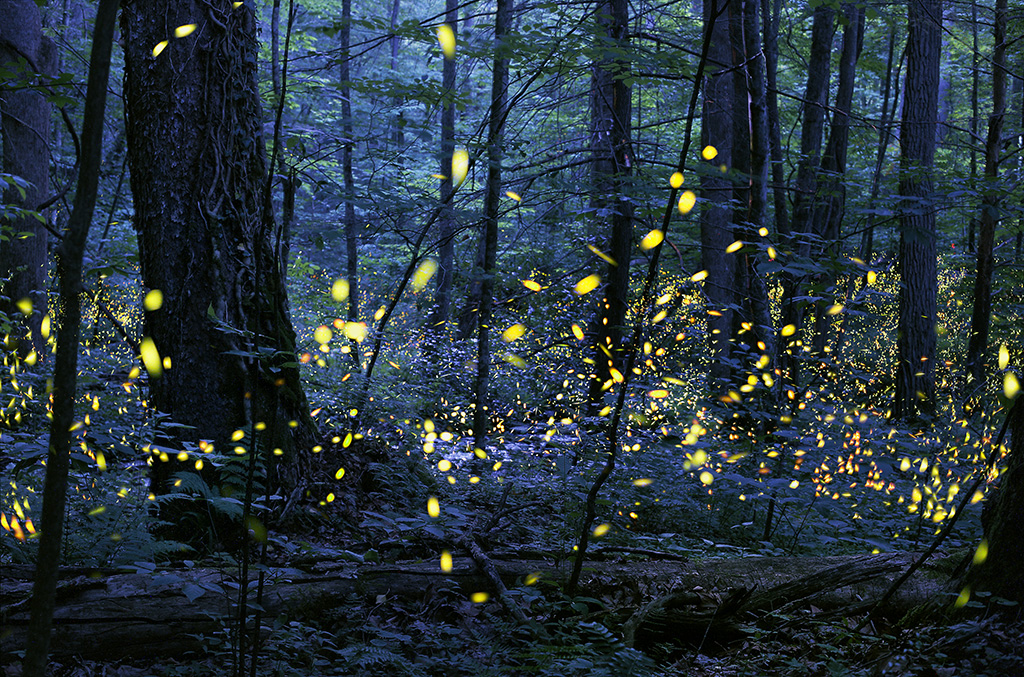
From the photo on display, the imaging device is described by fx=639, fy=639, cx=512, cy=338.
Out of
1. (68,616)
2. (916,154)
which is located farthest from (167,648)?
(916,154)

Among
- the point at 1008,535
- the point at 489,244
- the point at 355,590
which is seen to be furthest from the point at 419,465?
the point at 1008,535

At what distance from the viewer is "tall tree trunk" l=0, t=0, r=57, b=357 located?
8.40m

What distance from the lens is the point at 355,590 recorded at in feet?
9.89

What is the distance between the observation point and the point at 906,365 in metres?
10.1

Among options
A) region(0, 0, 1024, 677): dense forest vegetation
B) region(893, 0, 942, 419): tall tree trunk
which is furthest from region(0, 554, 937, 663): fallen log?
region(893, 0, 942, 419): tall tree trunk

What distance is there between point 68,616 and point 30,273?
820cm

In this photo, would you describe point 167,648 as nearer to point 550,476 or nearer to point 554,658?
point 554,658

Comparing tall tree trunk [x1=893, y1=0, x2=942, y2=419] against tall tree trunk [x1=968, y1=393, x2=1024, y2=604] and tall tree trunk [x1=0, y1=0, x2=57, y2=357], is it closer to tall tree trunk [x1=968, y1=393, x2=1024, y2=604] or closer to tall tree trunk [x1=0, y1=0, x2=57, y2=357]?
tall tree trunk [x1=968, y1=393, x2=1024, y2=604]

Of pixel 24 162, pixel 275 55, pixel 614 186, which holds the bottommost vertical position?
pixel 614 186

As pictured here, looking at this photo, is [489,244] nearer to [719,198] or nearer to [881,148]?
[719,198]

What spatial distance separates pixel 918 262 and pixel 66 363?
1197cm

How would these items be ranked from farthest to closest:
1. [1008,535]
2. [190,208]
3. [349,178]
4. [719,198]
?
[349,178]
[719,198]
[190,208]
[1008,535]

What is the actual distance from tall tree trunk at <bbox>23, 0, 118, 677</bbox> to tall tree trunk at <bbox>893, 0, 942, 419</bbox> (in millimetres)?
10724

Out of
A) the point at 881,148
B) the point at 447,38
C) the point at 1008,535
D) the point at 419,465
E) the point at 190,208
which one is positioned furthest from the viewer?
the point at 881,148
